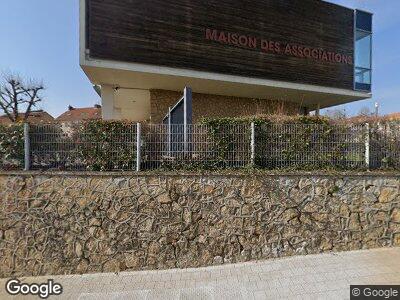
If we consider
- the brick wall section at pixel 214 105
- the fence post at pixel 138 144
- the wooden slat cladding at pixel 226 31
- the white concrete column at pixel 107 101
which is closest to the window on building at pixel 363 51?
the wooden slat cladding at pixel 226 31

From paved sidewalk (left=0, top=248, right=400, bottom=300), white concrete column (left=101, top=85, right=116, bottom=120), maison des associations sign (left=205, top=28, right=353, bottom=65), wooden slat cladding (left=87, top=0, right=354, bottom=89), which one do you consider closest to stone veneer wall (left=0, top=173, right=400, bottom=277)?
paved sidewalk (left=0, top=248, right=400, bottom=300)

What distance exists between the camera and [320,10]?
45.9ft

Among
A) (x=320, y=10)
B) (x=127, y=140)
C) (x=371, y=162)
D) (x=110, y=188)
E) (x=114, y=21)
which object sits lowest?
(x=110, y=188)

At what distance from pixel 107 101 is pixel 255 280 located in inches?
406

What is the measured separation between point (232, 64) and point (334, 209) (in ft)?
26.5

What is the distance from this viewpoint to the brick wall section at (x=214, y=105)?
13539 mm

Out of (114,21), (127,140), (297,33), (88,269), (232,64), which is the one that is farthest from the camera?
(297,33)

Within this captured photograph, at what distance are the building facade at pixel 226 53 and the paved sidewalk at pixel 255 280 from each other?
16.1 feet

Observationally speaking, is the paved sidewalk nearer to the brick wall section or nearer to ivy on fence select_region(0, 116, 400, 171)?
ivy on fence select_region(0, 116, 400, 171)

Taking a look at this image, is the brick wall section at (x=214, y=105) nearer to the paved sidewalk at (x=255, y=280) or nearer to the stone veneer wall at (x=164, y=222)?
the stone veneer wall at (x=164, y=222)

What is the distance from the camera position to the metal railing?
6277 millimetres

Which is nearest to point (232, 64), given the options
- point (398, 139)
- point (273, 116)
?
point (273, 116)

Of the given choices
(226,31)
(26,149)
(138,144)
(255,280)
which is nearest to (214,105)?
(226,31)

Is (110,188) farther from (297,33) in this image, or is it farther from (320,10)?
(320,10)
